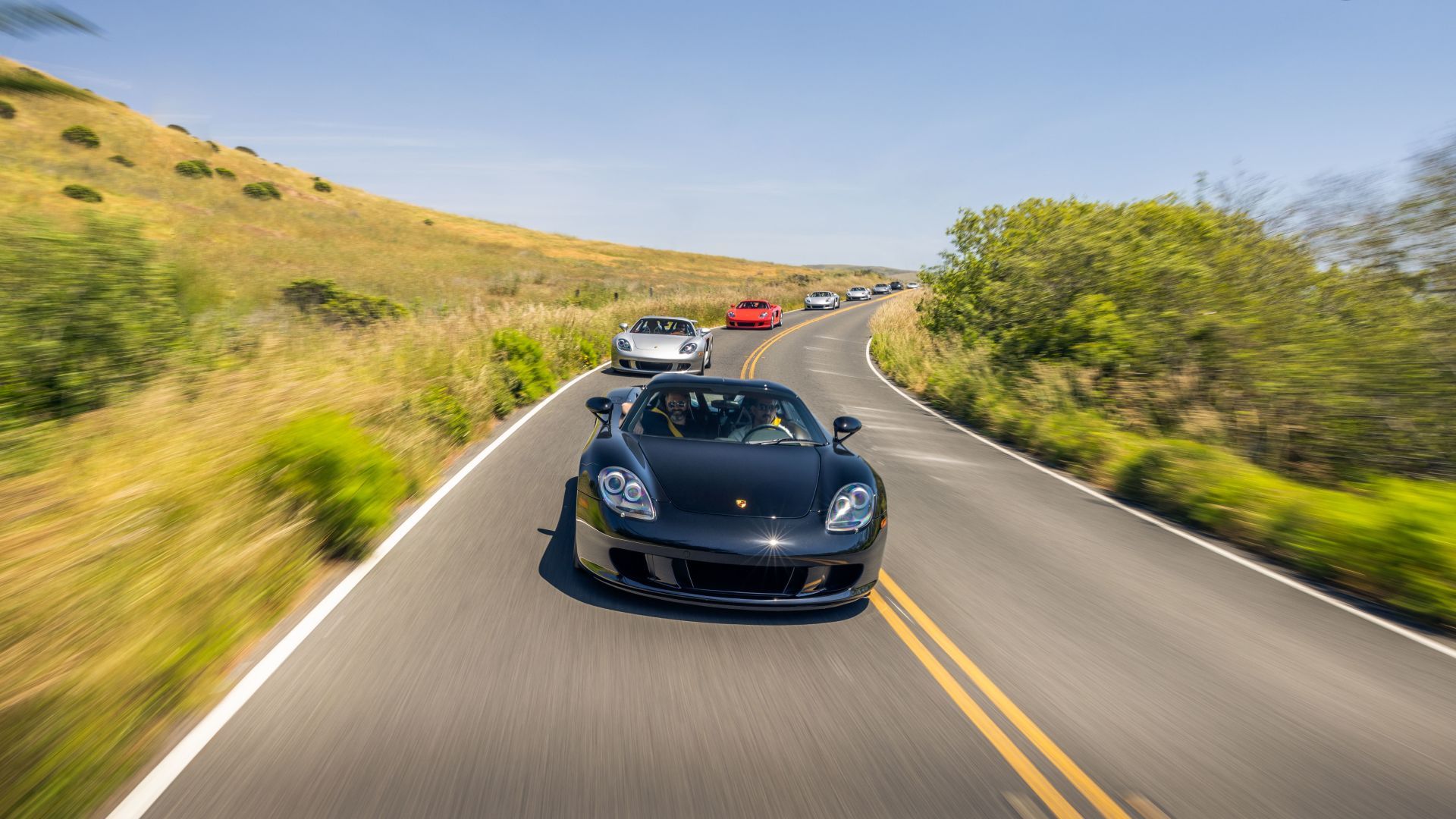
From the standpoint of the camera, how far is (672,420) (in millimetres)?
6047

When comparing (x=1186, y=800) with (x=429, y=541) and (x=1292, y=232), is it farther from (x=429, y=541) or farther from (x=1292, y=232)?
(x=1292, y=232)

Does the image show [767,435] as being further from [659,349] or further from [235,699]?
[659,349]

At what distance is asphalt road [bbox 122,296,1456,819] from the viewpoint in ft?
9.84

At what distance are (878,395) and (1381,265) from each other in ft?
32.0

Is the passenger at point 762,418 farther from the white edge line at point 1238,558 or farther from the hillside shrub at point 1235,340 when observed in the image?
the hillside shrub at point 1235,340

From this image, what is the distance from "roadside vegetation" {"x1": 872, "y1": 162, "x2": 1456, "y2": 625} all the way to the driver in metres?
5.28

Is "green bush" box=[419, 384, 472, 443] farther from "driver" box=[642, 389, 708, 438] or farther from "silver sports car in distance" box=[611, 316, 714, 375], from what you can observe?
"silver sports car in distance" box=[611, 316, 714, 375]

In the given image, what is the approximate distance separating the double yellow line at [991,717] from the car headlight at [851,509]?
631 millimetres

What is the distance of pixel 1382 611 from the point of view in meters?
5.64

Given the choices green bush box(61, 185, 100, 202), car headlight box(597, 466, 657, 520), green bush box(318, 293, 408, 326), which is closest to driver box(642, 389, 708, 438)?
car headlight box(597, 466, 657, 520)

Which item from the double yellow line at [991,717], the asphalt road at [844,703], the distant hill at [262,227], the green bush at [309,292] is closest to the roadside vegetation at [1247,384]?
the asphalt road at [844,703]

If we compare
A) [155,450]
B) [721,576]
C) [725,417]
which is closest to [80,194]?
[155,450]

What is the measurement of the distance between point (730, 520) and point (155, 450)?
4.19m

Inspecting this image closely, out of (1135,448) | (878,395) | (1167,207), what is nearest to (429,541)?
(1135,448)
